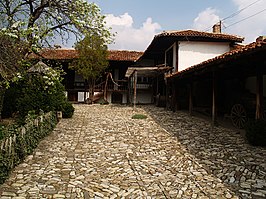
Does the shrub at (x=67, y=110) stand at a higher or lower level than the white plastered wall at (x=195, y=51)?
lower

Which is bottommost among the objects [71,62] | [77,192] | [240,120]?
[77,192]

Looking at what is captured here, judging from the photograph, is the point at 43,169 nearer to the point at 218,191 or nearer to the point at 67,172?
the point at 67,172

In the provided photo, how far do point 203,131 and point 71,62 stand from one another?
15.0m

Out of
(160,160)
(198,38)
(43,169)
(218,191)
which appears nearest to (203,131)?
(160,160)

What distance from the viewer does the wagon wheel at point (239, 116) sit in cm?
911

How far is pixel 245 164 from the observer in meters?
5.43

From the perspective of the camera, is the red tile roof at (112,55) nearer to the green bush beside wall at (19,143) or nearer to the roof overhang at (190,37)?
the roof overhang at (190,37)

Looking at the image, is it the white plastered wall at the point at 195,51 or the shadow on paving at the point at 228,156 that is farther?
the white plastered wall at the point at 195,51

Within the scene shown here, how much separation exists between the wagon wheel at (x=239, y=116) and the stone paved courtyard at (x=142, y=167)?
777 millimetres

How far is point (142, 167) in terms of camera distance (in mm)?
5500

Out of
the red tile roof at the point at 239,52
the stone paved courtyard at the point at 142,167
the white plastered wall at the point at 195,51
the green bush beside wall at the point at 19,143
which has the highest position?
the white plastered wall at the point at 195,51

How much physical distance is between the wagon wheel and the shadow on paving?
59cm

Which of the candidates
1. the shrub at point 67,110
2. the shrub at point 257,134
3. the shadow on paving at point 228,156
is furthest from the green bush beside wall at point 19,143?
the shrub at point 257,134

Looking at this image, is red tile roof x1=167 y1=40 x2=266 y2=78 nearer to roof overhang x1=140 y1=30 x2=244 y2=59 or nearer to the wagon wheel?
the wagon wheel
